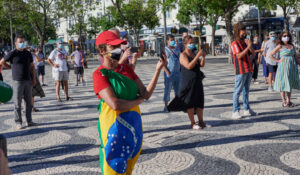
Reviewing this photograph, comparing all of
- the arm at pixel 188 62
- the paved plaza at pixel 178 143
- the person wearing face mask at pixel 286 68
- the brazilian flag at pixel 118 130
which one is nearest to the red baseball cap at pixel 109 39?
the brazilian flag at pixel 118 130

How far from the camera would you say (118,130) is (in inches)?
113

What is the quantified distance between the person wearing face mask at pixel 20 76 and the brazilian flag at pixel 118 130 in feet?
18.0

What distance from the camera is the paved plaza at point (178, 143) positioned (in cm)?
486

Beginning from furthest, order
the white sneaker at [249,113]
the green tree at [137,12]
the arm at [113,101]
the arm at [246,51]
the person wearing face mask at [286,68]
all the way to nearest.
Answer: the green tree at [137,12], the person wearing face mask at [286,68], the white sneaker at [249,113], the arm at [246,51], the arm at [113,101]

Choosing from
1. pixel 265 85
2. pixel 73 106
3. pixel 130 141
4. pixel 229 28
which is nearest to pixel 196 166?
pixel 130 141

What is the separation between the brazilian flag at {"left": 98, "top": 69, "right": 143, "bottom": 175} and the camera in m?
2.87

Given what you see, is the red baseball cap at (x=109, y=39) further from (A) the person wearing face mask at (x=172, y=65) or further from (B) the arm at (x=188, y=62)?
(A) the person wearing face mask at (x=172, y=65)

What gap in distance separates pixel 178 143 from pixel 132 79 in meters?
3.17

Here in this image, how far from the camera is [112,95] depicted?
9.25 ft

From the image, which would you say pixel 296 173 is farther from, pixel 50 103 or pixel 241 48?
pixel 50 103

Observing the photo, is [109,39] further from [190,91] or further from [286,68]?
[286,68]

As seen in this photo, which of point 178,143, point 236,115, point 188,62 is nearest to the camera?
point 178,143

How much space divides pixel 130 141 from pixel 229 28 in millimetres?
23450

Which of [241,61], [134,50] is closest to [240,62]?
[241,61]
